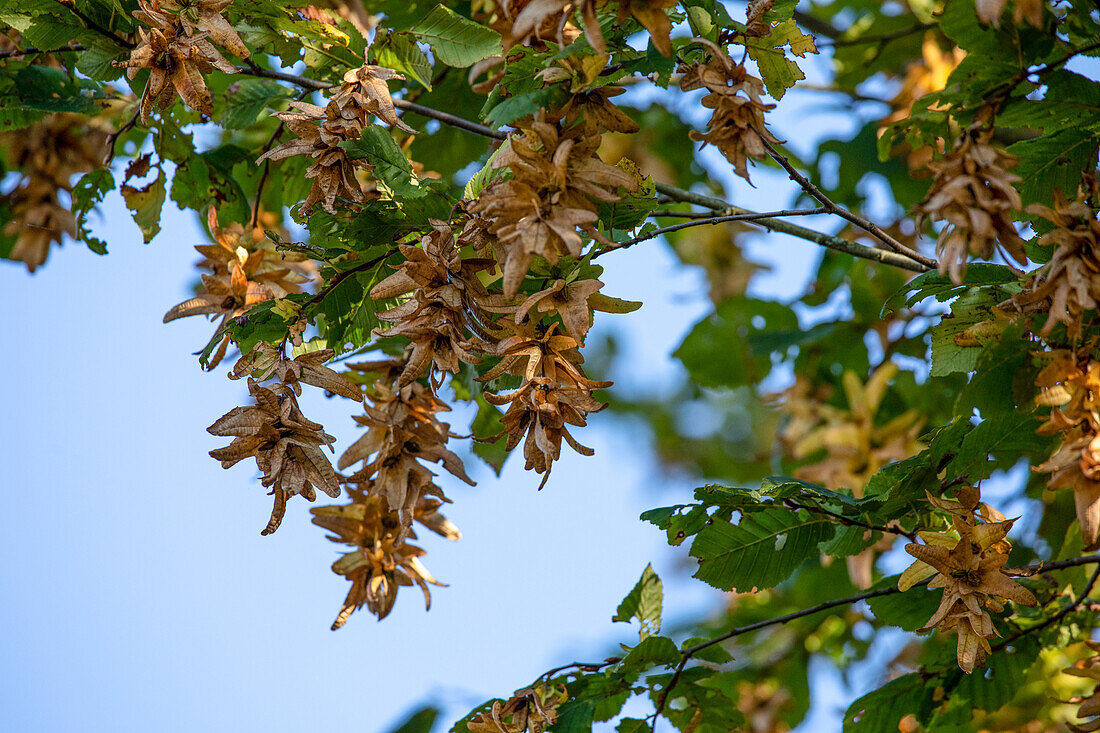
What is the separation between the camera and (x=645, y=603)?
191 centimetres

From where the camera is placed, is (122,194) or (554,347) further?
(122,194)

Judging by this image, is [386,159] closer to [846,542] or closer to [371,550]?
[371,550]

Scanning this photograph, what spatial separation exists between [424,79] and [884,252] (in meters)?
0.89

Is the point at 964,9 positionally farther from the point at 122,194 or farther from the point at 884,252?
the point at 122,194

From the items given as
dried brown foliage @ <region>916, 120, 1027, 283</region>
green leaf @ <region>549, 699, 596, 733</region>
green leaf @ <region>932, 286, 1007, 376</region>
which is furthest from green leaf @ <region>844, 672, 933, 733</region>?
dried brown foliage @ <region>916, 120, 1027, 283</region>

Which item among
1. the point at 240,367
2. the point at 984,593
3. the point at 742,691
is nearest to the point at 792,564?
the point at 984,593

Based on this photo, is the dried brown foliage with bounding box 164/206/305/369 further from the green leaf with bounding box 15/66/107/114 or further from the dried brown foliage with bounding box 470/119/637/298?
the dried brown foliage with bounding box 470/119/637/298

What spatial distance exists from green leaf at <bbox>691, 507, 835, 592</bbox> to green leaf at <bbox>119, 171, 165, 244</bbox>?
4.44ft

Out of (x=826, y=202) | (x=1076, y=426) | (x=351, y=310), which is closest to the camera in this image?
(x=1076, y=426)

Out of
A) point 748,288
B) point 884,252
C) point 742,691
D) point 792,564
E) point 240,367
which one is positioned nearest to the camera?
point 240,367

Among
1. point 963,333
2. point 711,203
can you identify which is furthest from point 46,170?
point 963,333

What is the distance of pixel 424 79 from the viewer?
5.63 feet

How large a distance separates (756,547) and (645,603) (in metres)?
0.43

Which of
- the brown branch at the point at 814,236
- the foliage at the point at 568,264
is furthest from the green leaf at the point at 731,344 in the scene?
the brown branch at the point at 814,236
